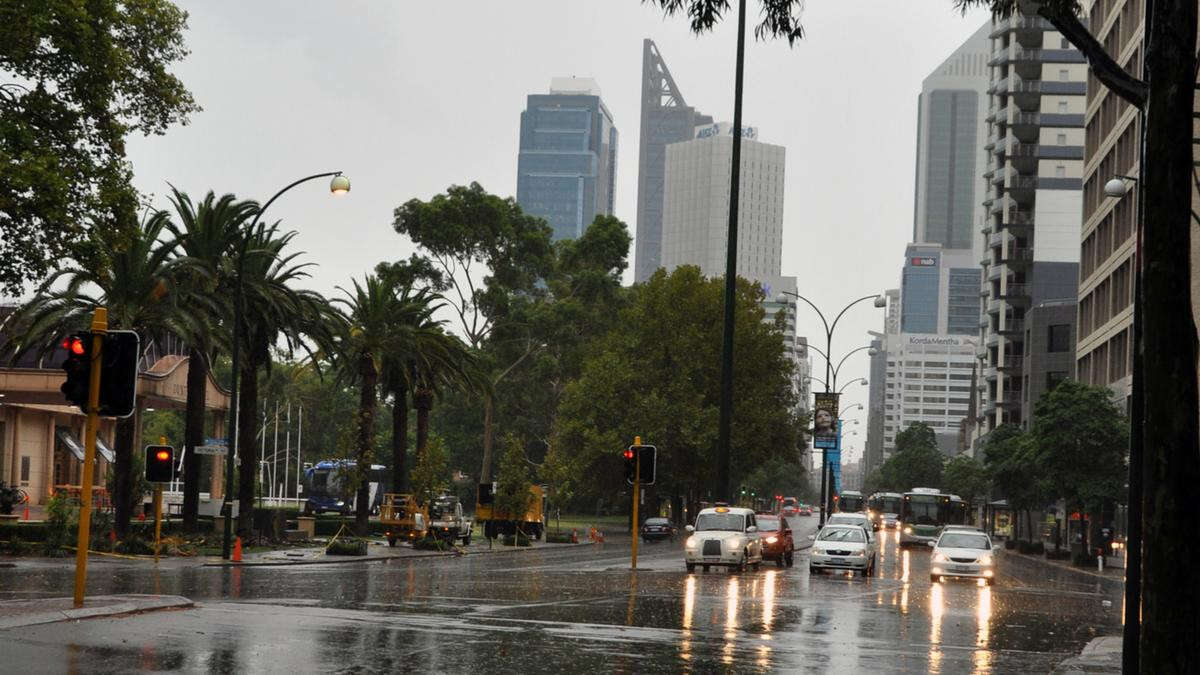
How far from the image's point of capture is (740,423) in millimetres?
77312

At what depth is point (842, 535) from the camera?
132 feet

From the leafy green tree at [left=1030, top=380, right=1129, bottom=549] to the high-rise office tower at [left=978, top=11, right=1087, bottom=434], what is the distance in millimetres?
52693

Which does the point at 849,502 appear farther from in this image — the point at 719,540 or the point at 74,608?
the point at 74,608

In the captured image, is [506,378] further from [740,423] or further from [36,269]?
[36,269]

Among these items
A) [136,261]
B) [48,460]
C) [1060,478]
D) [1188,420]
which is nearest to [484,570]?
[136,261]

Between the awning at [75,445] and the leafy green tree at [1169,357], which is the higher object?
the leafy green tree at [1169,357]

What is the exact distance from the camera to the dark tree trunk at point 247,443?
1740 inches

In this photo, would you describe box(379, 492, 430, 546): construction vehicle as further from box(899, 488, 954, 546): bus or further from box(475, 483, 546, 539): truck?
box(899, 488, 954, 546): bus

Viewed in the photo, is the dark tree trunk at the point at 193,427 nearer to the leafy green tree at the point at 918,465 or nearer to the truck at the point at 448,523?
the truck at the point at 448,523

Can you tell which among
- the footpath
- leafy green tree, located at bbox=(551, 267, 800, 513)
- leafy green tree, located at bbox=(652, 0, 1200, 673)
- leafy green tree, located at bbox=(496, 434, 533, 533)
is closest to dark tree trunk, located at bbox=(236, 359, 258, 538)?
leafy green tree, located at bbox=(496, 434, 533, 533)

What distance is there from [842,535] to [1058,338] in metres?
67.1

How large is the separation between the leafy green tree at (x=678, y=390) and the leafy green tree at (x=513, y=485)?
1599 centimetres

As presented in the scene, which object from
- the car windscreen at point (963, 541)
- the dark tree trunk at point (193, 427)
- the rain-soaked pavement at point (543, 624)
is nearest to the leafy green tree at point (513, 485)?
the dark tree trunk at point (193, 427)

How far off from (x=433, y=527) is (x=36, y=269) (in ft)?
84.1
